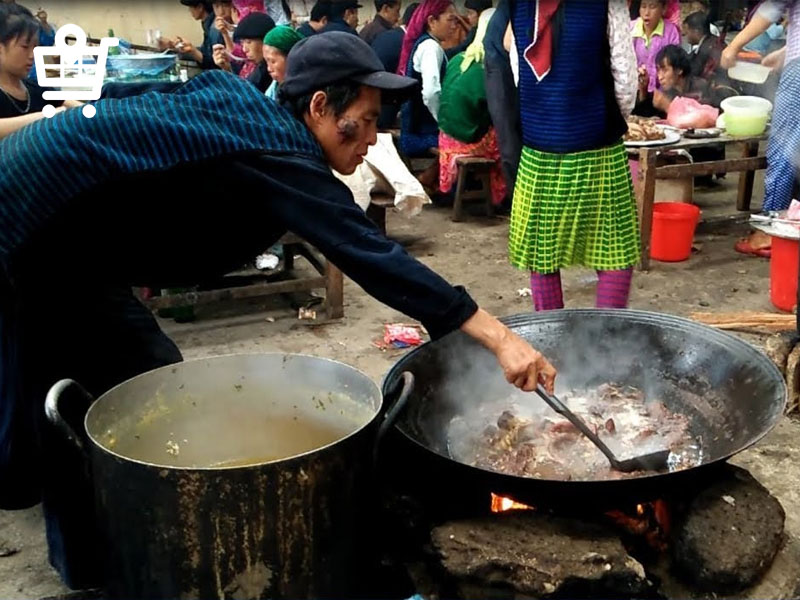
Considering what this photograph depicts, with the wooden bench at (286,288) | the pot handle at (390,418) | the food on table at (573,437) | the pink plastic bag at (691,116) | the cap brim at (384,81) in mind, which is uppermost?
the cap brim at (384,81)

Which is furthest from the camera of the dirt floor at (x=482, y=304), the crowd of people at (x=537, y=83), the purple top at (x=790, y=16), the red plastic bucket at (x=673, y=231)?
the red plastic bucket at (x=673, y=231)

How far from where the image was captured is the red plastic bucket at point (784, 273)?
17.0 ft

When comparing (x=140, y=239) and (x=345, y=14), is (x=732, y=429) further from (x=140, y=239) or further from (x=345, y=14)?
→ (x=345, y=14)

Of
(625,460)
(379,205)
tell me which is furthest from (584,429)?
(379,205)

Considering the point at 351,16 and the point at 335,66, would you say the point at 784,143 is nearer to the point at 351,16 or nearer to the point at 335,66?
the point at 335,66

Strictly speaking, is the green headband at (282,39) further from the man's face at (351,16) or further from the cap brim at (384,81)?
the cap brim at (384,81)

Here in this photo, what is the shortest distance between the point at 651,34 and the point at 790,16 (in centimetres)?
377

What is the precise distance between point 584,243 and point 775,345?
1069 mm

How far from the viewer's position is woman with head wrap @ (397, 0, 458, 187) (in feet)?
27.2

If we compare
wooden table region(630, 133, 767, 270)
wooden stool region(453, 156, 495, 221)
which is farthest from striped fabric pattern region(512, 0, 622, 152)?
wooden stool region(453, 156, 495, 221)

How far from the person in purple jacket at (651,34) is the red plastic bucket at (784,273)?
424cm

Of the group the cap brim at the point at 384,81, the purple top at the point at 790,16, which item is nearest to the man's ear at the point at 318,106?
the cap brim at the point at 384,81

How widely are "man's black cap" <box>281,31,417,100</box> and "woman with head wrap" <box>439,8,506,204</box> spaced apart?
532 cm

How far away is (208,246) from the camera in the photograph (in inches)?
100.0
